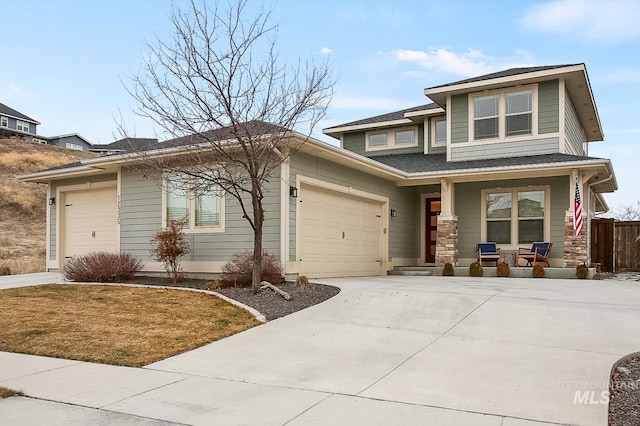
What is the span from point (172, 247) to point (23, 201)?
33.3 m

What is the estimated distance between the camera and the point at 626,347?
6121mm

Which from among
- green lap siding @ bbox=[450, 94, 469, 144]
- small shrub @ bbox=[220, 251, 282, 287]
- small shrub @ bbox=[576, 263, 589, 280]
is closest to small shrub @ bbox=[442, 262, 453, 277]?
small shrub @ bbox=[576, 263, 589, 280]

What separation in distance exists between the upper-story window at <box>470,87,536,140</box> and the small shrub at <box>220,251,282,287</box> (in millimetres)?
8612

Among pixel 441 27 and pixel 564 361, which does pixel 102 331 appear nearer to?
pixel 564 361

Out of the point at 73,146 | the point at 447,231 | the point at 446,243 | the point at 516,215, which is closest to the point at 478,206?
the point at 516,215

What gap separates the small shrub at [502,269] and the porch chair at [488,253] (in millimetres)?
765

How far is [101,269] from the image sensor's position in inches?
470

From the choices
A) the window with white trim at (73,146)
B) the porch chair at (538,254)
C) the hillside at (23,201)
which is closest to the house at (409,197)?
the porch chair at (538,254)

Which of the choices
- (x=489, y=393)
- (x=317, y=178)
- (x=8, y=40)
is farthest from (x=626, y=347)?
(x=8, y=40)

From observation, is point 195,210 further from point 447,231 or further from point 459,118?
point 459,118

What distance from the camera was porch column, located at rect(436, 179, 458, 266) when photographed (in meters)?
15.4

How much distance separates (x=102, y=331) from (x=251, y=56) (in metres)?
5.37

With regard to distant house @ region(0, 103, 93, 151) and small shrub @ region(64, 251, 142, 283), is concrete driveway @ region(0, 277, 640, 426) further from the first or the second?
distant house @ region(0, 103, 93, 151)

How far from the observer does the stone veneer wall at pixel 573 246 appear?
13.7 m
